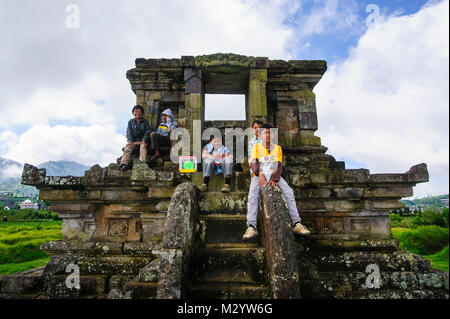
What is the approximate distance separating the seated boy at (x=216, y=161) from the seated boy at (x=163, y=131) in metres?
1.24

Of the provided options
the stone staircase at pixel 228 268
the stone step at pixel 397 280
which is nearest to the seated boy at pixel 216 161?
the stone staircase at pixel 228 268

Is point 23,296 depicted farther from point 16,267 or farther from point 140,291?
point 16,267

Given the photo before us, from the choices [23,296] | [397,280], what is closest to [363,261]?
[397,280]

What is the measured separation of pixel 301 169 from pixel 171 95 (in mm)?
3899

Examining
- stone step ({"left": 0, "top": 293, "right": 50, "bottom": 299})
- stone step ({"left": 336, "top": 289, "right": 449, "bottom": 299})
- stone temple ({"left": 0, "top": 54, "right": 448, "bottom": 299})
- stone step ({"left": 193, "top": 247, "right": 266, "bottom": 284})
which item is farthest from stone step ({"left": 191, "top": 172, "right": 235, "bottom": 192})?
stone step ({"left": 0, "top": 293, "right": 50, "bottom": 299})

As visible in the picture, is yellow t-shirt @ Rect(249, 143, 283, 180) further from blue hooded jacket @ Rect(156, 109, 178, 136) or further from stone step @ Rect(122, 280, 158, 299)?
blue hooded jacket @ Rect(156, 109, 178, 136)

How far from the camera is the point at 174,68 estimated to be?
6152mm

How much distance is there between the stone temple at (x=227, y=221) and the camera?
9.92 ft

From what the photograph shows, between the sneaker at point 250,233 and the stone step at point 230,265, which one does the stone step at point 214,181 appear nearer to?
the sneaker at point 250,233

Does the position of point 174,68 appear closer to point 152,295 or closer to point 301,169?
point 301,169

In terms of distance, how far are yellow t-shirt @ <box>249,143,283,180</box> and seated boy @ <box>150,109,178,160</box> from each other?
2467 mm

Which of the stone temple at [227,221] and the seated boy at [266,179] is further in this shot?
the seated boy at [266,179]

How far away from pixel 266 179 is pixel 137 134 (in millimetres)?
3392
